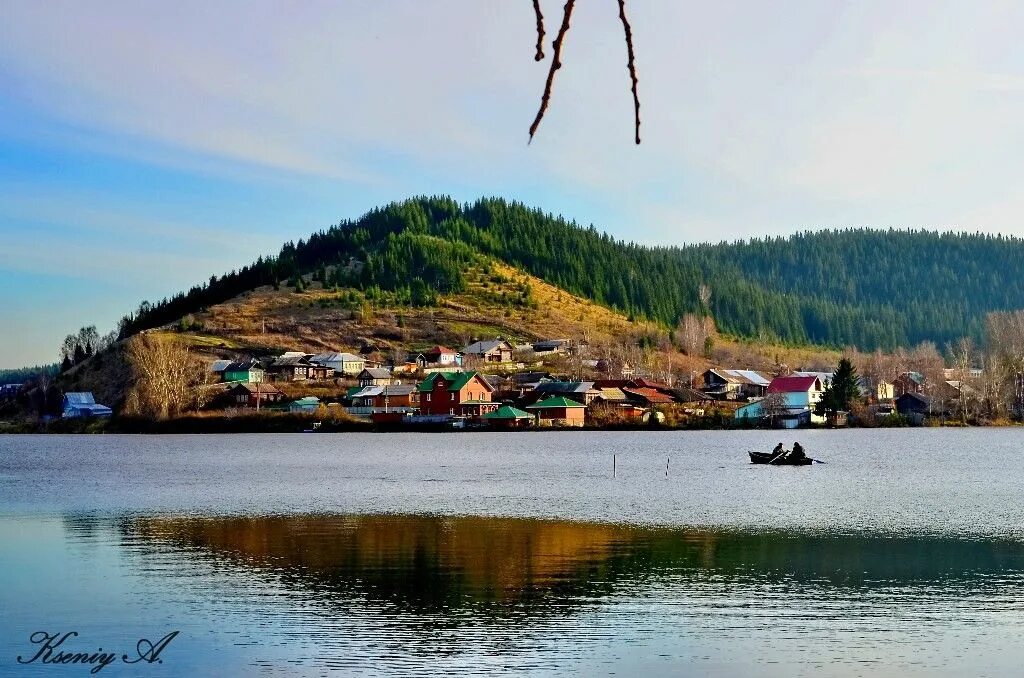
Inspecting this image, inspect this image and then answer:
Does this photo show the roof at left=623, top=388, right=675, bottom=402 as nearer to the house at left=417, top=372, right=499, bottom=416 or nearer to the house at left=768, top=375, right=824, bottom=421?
the house at left=768, top=375, right=824, bottom=421

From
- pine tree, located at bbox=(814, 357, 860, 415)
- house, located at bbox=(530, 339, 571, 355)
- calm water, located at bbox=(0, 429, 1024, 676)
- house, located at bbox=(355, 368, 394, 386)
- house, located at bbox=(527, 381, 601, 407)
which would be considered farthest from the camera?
house, located at bbox=(530, 339, 571, 355)

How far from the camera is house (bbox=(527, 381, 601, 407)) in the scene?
420 ft

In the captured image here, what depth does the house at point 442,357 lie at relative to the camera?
159125 mm

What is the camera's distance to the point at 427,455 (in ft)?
262

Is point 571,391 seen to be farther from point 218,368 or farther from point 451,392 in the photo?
point 218,368

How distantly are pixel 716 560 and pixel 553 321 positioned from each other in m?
171

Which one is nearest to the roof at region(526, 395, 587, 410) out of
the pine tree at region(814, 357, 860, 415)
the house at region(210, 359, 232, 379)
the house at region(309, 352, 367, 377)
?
the pine tree at region(814, 357, 860, 415)

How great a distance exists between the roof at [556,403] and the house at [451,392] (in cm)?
693

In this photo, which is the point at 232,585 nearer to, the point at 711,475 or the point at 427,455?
the point at 711,475

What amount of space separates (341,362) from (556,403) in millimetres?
41961

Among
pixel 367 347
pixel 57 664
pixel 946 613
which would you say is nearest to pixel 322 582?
pixel 57 664

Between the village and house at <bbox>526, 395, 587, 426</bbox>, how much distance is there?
0.13 meters

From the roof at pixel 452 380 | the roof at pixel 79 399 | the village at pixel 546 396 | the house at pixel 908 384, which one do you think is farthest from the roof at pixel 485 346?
the house at pixel 908 384

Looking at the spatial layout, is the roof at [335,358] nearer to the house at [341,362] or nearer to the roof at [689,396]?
the house at [341,362]
